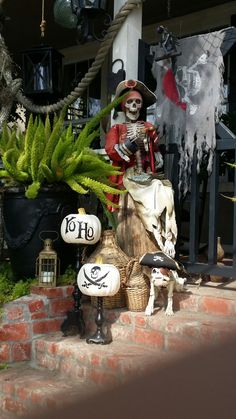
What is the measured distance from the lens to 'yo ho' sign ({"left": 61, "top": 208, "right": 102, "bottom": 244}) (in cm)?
372

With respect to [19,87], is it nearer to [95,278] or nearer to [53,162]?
[53,162]

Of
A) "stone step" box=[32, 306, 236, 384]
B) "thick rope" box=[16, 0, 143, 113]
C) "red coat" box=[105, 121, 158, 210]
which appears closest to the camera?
"stone step" box=[32, 306, 236, 384]

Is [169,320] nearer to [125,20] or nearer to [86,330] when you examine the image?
[86,330]

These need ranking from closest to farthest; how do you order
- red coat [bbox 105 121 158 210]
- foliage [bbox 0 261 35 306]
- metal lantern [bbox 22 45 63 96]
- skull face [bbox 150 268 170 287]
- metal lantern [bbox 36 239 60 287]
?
skull face [bbox 150 268 170 287], foliage [bbox 0 261 35 306], metal lantern [bbox 36 239 60 287], red coat [bbox 105 121 158 210], metal lantern [bbox 22 45 63 96]

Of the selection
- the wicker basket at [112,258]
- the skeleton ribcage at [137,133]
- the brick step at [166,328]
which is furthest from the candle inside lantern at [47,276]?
the skeleton ribcage at [137,133]

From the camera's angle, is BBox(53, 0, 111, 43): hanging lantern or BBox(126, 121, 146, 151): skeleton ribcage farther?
BBox(53, 0, 111, 43): hanging lantern

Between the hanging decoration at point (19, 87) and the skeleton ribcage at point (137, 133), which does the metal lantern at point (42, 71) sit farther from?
the skeleton ribcage at point (137, 133)

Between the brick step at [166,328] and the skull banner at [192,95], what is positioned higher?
the skull banner at [192,95]

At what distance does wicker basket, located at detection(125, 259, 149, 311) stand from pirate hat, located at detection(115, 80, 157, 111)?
1.51 metres

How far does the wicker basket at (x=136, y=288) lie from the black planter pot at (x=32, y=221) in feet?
2.12

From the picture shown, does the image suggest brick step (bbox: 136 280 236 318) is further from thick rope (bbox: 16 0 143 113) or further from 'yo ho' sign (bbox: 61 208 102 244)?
thick rope (bbox: 16 0 143 113)

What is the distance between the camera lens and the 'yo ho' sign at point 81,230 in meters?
3.72

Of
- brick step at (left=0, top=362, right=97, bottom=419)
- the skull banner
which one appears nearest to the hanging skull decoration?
the skull banner

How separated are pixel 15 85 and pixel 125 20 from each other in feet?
4.12
